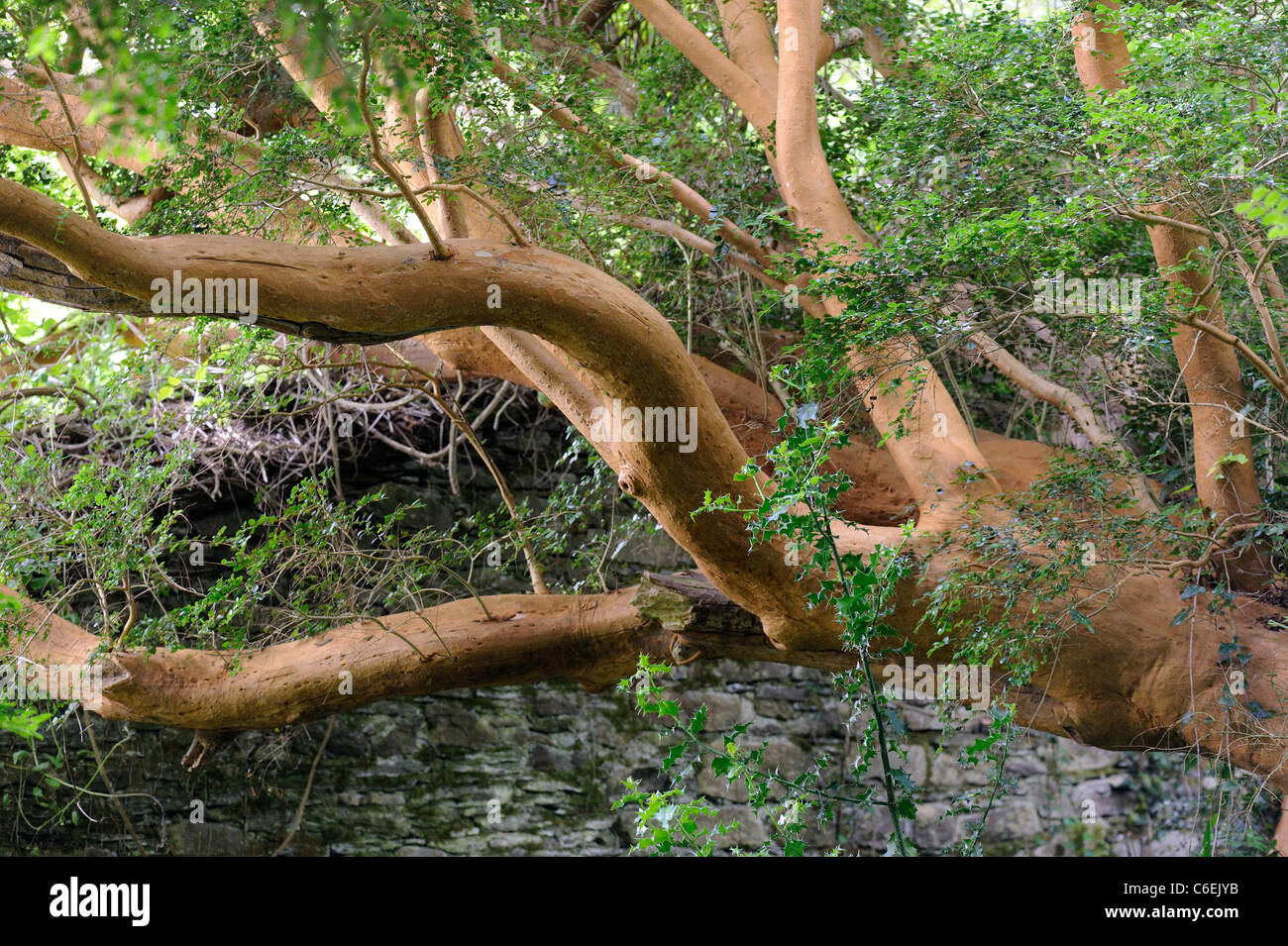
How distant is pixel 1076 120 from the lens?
133 inches

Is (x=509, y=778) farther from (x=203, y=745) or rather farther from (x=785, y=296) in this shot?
(x=785, y=296)

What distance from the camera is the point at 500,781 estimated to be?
5348 millimetres

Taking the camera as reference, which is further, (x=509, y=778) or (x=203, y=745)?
(x=509, y=778)

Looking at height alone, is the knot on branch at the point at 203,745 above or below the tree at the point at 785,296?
below

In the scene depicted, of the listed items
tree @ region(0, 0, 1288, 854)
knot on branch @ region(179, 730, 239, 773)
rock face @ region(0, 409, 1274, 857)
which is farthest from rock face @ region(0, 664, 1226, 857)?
tree @ region(0, 0, 1288, 854)

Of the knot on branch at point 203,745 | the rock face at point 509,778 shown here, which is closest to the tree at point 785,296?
the knot on branch at point 203,745

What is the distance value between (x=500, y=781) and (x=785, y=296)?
3097 millimetres

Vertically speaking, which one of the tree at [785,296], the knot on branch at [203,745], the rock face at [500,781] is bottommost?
the rock face at [500,781]

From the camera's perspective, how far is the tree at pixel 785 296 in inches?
104

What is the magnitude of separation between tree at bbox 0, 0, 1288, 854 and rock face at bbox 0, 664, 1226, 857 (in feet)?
3.97

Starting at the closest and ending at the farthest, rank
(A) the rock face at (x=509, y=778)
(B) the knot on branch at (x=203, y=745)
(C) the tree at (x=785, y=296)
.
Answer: (C) the tree at (x=785, y=296) → (B) the knot on branch at (x=203, y=745) → (A) the rock face at (x=509, y=778)

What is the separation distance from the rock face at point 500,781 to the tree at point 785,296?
1211mm

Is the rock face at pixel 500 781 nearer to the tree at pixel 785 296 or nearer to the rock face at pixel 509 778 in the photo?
the rock face at pixel 509 778

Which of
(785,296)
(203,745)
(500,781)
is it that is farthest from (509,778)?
(785,296)
